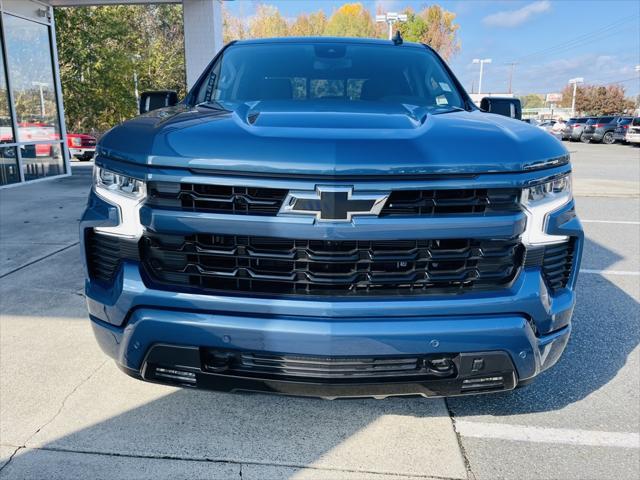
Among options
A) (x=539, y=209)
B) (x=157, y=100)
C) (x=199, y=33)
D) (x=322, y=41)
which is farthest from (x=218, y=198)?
(x=199, y=33)

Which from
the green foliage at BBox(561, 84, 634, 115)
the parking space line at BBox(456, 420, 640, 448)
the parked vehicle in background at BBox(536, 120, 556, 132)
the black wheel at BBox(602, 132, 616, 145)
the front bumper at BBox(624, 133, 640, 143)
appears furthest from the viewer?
the green foliage at BBox(561, 84, 634, 115)

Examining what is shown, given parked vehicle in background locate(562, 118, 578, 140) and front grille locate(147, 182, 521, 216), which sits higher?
front grille locate(147, 182, 521, 216)

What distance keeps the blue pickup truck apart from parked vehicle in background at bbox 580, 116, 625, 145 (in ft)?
118

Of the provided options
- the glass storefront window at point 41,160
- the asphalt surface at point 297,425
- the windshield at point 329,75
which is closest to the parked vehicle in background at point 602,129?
the glass storefront window at point 41,160

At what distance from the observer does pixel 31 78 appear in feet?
37.4

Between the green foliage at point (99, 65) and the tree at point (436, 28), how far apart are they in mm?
23515

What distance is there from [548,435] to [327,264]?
4.85 feet

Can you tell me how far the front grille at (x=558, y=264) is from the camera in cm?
201

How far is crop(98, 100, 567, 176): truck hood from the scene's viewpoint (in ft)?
5.94

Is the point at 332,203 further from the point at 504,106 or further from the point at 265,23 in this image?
the point at 265,23

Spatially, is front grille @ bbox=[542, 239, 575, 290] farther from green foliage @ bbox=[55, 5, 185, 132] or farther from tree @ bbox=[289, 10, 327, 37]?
tree @ bbox=[289, 10, 327, 37]

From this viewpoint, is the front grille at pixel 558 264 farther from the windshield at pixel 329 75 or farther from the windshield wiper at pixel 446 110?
the windshield at pixel 329 75

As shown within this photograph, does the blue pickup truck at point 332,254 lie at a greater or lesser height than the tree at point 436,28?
lesser

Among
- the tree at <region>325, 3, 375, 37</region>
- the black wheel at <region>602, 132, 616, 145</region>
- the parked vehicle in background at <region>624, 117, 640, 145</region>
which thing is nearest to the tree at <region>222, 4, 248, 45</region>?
the tree at <region>325, 3, 375, 37</region>
